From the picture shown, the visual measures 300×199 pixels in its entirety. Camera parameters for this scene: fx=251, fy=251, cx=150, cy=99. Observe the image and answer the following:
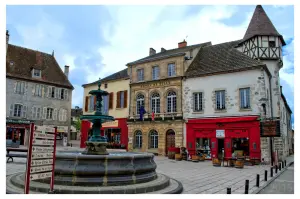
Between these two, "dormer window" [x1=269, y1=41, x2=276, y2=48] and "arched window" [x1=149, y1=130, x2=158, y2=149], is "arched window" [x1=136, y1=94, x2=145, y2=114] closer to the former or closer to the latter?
"arched window" [x1=149, y1=130, x2=158, y2=149]

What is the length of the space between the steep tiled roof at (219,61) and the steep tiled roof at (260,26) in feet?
5.51

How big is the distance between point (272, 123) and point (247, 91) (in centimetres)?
378

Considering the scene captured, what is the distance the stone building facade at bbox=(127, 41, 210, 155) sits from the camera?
21.0 metres

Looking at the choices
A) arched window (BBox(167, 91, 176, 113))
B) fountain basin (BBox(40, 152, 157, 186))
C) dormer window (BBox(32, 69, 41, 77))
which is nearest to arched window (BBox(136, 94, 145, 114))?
arched window (BBox(167, 91, 176, 113))

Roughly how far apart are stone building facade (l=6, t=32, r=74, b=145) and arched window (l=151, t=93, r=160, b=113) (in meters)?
11.9

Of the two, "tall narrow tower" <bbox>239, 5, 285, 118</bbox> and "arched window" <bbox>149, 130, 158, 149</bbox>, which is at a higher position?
"tall narrow tower" <bbox>239, 5, 285, 118</bbox>

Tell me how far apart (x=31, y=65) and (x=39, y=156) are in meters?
28.3

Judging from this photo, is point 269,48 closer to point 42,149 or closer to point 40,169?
point 42,149

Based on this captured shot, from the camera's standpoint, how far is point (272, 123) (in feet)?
48.3

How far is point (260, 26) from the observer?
19469 mm

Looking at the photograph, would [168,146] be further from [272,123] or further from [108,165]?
[108,165]

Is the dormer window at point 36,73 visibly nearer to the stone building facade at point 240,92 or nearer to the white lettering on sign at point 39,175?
the stone building facade at point 240,92

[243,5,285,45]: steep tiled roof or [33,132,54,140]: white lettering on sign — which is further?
[243,5,285,45]: steep tiled roof

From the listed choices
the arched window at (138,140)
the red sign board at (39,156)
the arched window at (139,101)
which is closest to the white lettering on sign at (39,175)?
the red sign board at (39,156)
